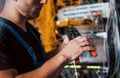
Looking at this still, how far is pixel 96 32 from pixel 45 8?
466mm

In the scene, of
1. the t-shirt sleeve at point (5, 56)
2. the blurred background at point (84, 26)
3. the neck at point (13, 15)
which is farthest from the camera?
the blurred background at point (84, 26)

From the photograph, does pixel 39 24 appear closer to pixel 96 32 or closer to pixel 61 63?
pixel 96 32

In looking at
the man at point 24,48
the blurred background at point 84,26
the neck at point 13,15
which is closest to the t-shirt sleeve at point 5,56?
the man at point 24,48

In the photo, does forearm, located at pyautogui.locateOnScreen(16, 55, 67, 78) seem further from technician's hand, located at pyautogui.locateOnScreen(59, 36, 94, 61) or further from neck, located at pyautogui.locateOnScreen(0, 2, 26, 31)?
neck, located at pyautogui.locateOnScreen(0, 2, 26, 31)

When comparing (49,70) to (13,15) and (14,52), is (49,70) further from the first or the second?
(13,15)

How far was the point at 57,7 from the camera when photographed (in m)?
1.71

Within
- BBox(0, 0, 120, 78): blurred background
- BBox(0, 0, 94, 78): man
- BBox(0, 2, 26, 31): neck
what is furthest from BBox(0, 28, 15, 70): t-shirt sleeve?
BBox(0, 0, 120, 78): blurred background

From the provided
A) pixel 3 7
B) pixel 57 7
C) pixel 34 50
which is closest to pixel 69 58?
pixel 34 50

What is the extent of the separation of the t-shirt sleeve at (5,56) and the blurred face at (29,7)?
0.48ft

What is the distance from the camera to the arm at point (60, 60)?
30.9 inches

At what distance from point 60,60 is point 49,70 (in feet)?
0.16

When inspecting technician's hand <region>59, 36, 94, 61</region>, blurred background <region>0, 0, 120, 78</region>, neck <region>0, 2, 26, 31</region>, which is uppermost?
neck <region>0, 2, 26, 31</region>

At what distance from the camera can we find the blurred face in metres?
0.90

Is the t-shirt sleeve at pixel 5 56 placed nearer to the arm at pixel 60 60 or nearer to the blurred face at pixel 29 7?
the arm at pixel 60 60
